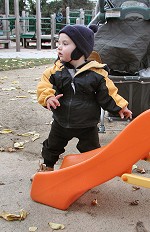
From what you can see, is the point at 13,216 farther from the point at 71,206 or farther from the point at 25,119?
the point at 25,119

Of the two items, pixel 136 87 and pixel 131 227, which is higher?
pixel 136 87

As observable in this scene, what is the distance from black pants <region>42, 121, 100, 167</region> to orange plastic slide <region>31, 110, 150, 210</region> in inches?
5.1

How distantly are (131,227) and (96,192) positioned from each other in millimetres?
398

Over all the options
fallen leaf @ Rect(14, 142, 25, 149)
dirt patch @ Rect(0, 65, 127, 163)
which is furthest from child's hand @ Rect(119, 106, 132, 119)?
fallen leaf @ Rect(14, 142, 25, 149)

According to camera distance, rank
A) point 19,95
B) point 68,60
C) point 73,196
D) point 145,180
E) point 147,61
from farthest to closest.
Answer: point 19,95 < point 147,61 < point 68,60 < point 73,196 < point 145,180

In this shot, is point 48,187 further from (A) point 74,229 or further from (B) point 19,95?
(B) point 19,95

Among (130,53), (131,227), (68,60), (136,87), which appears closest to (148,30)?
(130,53)

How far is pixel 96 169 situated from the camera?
180cm

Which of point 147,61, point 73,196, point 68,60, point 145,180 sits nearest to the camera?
Answer: point 145,180

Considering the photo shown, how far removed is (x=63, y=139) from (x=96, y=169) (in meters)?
0.41

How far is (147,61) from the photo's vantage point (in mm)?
3184

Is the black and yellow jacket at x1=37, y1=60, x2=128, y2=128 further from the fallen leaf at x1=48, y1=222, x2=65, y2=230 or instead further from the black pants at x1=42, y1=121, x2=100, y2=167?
the fallen leaf at x1=48, y1=222, x2=65, y2=230

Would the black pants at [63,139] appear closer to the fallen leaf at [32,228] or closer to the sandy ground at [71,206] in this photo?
the sandy ground at [71,206]

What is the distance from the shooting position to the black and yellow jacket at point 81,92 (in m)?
A: 1.98
